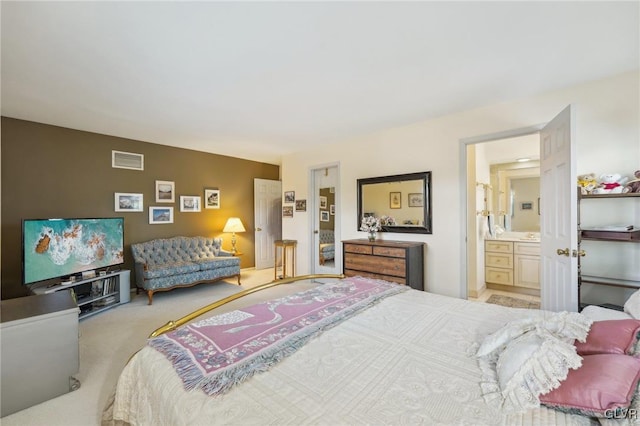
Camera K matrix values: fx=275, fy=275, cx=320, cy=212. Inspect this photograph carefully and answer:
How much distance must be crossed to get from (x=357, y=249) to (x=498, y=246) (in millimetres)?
2480

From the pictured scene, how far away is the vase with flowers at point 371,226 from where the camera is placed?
4.16 meters

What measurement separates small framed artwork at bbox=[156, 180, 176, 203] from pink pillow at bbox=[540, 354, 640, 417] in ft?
18.2

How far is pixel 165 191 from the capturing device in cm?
505

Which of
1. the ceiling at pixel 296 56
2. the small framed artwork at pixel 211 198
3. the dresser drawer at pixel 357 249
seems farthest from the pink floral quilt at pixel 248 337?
the small framed artwork at pixel 211 198

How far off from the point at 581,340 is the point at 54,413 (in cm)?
308

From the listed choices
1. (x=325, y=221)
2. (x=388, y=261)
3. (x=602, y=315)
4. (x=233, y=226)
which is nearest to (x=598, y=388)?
(x=602, y=315)

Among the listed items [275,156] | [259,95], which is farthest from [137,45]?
[275,156]

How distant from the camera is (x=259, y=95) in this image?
116 inches

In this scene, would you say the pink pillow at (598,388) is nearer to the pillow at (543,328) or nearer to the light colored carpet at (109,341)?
the pillow at (543,328)

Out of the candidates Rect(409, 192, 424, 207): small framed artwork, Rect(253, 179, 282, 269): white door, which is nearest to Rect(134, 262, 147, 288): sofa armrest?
Rect(253, 179, 282, 269): white door

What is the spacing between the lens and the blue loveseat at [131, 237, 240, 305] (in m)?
4.12

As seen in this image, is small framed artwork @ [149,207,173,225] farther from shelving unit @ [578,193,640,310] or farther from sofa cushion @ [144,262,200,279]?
shelving unit @ [578,193,640,310]

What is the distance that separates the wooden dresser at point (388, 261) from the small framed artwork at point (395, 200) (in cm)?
55

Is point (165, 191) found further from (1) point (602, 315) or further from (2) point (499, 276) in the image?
(2) point (499, 276)
